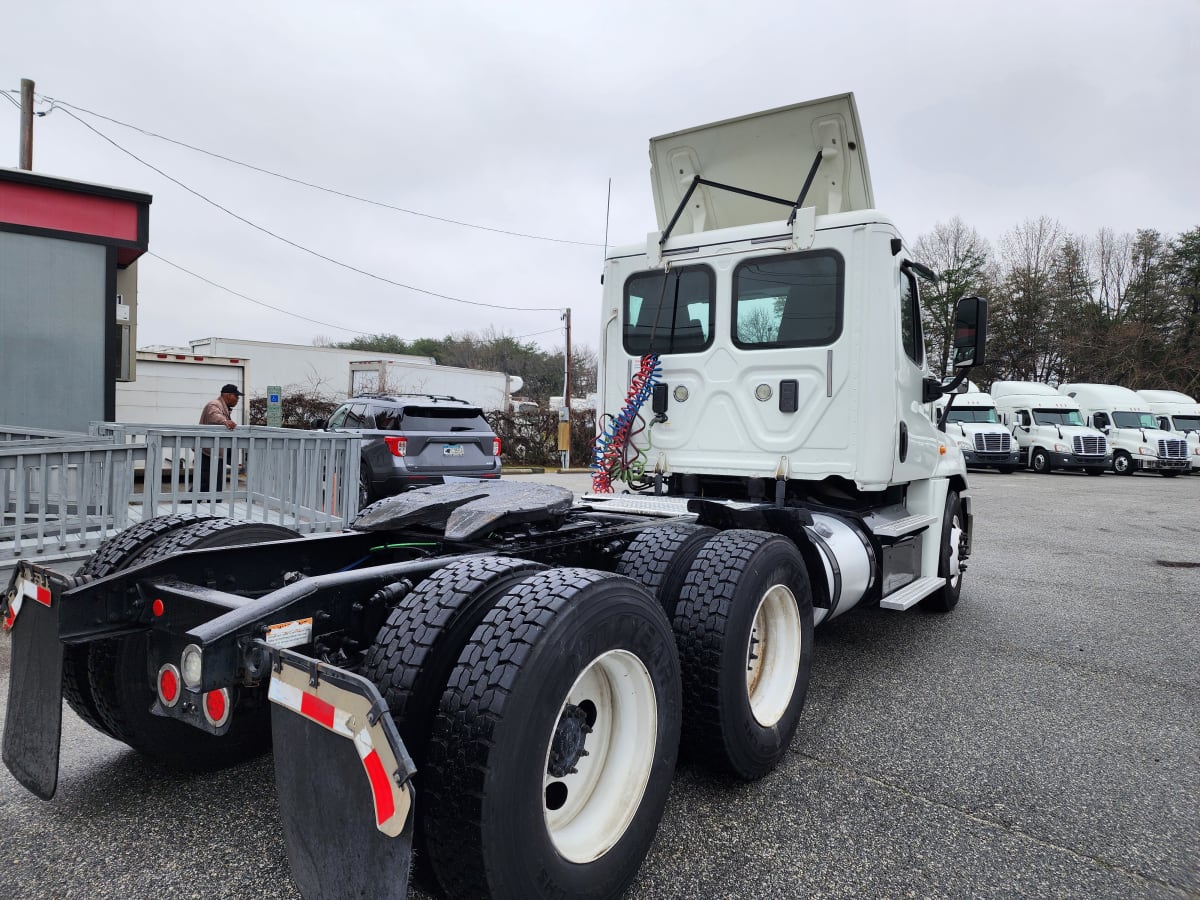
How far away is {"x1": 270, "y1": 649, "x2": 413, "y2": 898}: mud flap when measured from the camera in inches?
59.9

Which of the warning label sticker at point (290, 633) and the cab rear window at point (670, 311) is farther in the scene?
the cab rear window at point (670, 311)

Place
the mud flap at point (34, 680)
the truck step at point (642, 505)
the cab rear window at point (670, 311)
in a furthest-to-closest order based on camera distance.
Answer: the cab rear window at point (670, 311), the truck step at point (642, 505), the mud flap at point (34, 680)

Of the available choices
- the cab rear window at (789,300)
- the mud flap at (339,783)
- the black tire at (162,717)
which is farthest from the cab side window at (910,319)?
the mud flap at (339,783)

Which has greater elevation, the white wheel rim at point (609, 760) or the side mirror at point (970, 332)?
the side mirror at point (970, 332)

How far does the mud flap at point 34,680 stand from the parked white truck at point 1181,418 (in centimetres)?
3096

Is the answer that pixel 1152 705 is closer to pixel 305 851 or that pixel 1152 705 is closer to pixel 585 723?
pixel 585 723

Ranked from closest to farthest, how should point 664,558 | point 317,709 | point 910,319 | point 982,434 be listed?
point 317,709 < point 664,558 < point 910,319 < point 982,434

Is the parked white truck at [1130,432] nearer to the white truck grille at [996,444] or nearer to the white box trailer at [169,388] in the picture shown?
the white truck grille at [996,444]

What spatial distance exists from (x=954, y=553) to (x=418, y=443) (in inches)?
262

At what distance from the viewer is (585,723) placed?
2.18 metres

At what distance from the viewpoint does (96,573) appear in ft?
8.75

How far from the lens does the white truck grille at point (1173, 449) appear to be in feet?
80.9

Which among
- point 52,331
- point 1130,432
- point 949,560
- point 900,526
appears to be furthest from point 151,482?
point 1130,432

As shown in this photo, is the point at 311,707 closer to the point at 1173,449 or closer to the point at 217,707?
the point at 217,707
